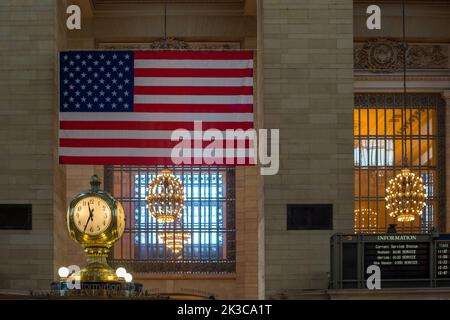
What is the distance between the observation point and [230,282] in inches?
959

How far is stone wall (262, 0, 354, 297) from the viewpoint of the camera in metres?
17.8

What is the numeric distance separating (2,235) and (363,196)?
9.95m

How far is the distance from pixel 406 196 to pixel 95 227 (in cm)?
1532

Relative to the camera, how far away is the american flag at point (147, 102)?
58.7 feet

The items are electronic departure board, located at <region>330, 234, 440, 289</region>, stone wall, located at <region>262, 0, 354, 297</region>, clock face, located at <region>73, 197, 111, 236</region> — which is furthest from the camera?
stone wall, located at <region>262, 0, 354, 297</region>

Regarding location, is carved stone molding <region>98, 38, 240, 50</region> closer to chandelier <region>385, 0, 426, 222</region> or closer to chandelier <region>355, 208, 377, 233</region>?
chandelier <region>385, 0, 426, 222</region>

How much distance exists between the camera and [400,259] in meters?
15.8

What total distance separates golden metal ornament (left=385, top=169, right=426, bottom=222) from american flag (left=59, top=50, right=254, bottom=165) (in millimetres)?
5437

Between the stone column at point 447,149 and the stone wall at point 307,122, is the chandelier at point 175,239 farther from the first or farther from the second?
the stone wall at point 307,122

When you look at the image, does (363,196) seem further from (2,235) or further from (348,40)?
(2,235)

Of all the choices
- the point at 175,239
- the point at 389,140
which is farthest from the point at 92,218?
the point at 389,140

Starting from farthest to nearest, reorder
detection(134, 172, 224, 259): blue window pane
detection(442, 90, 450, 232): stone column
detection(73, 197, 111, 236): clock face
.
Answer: detection(134, 172, 224, 259): blue window pane → detection(442, 90, 450, 232): stone column → detection(73, 197, 111, 236): clock face

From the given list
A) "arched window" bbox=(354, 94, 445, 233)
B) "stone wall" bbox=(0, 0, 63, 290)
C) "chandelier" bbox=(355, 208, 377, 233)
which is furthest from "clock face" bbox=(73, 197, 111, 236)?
"arched window" bbox=(354, 94, 445, 233)
